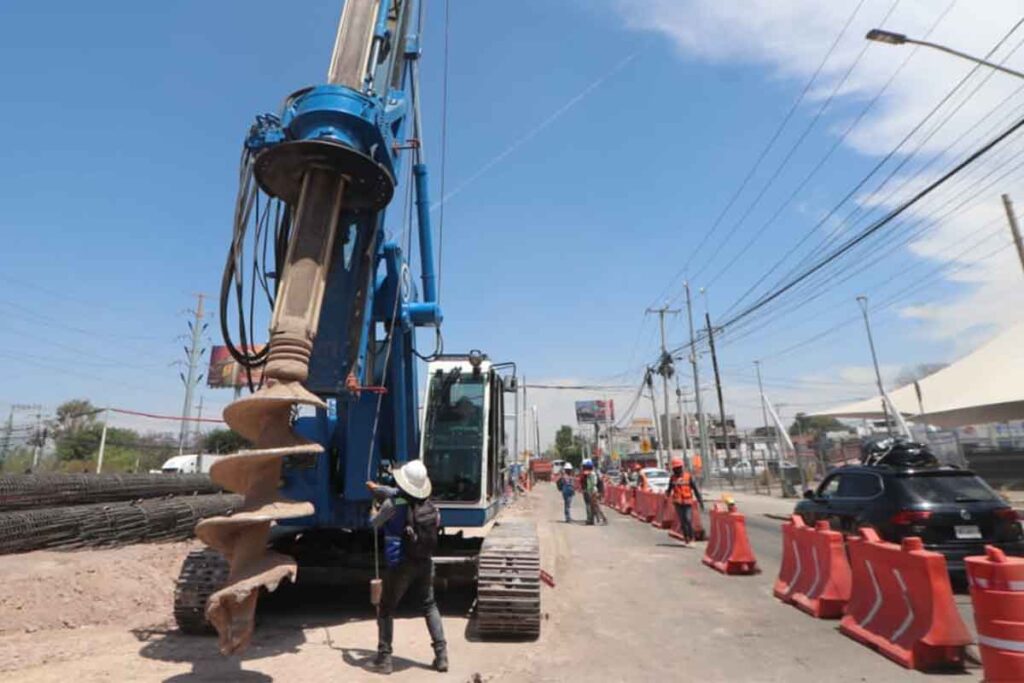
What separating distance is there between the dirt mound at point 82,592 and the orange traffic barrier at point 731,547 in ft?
25.5

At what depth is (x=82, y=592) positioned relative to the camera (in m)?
6.97

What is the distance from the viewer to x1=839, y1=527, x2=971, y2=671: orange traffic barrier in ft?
15.6

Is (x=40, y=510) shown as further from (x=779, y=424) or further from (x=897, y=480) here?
(x=779, y=424)

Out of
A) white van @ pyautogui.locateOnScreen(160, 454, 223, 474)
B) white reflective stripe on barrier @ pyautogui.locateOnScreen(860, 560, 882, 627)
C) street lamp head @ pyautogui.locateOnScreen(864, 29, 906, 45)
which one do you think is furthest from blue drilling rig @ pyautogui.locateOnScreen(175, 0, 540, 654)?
white van @ pyautogui.locateOnScreen(160, 454, 223, 474)

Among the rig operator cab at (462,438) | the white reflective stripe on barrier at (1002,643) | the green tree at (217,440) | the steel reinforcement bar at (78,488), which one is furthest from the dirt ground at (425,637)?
the green tree at (217,440)

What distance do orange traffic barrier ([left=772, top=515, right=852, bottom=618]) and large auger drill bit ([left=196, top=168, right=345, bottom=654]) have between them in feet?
18.6

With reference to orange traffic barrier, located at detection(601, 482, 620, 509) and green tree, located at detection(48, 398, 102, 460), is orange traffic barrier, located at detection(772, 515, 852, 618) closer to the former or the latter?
orange traffic barrier, located at detection(601, 482, 620, 509)

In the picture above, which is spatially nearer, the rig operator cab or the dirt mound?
the dirt mound

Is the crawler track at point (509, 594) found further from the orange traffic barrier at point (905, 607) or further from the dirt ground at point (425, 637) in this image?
the orange traffic barrier at point (905, 607)

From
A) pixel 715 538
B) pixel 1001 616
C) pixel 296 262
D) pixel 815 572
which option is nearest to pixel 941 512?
pixel 815 572

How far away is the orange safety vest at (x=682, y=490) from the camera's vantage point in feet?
40.2

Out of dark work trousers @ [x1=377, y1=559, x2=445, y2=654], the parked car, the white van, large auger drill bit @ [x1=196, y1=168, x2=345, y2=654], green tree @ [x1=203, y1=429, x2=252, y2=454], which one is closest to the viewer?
large auger drill bit @ [x1=196, y1=168, x2=345, y2=654]

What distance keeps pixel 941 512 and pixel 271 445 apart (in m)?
7.71

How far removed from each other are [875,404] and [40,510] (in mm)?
37837
